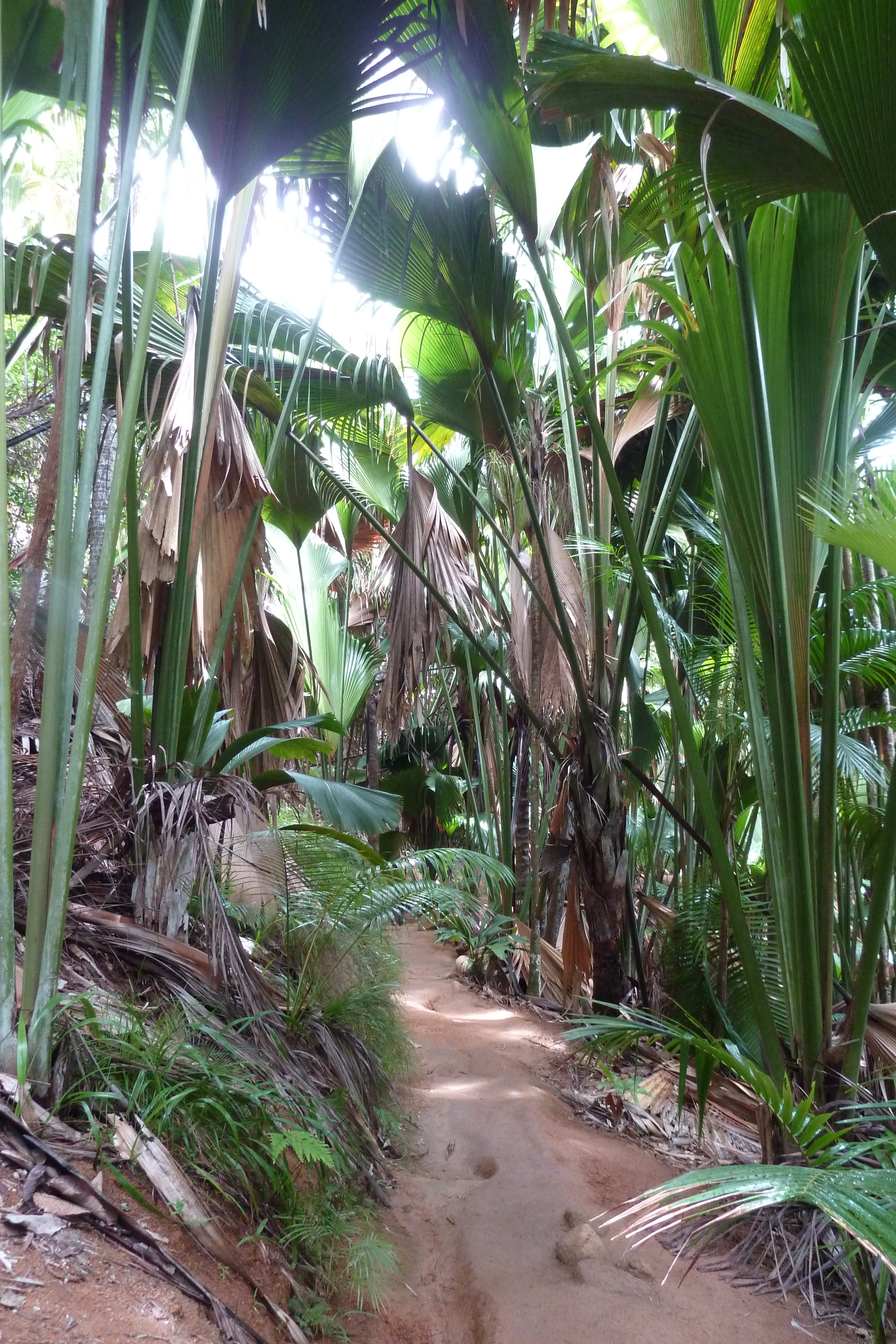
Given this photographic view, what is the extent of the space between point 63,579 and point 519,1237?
83.9 inches

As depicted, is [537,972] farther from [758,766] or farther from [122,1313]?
[122,1313]

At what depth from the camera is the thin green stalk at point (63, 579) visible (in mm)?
1648

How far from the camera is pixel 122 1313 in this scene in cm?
129

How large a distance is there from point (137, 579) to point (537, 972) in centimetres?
344

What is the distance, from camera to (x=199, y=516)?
265 cm

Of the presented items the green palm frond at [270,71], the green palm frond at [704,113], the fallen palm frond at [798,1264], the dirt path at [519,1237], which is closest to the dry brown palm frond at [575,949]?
the dirt path at [519,1237]

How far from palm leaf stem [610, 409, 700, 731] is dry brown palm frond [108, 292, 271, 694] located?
1.41m

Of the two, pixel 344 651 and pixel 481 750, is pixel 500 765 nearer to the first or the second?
pixel 481 750

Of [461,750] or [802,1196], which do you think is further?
[461,750]

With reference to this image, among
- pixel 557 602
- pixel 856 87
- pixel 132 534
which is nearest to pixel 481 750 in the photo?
pixel 557 602

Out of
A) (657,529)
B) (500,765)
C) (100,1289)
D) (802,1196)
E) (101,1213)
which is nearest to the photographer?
(802,1196)

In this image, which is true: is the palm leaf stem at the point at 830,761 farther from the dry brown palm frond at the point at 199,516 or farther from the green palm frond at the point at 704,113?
the dry brown palm frond at the point at 199,516

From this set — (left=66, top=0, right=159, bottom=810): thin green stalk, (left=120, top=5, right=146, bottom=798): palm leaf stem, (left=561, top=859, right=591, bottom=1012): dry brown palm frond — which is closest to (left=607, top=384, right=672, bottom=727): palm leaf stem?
(left=561, top=859, right=591, bottom=1012): dry brown palm frond

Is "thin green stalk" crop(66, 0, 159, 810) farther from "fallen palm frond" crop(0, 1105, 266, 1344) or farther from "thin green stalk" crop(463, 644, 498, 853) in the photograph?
"thin green stalk" crop(463, 644, 498, 853)
